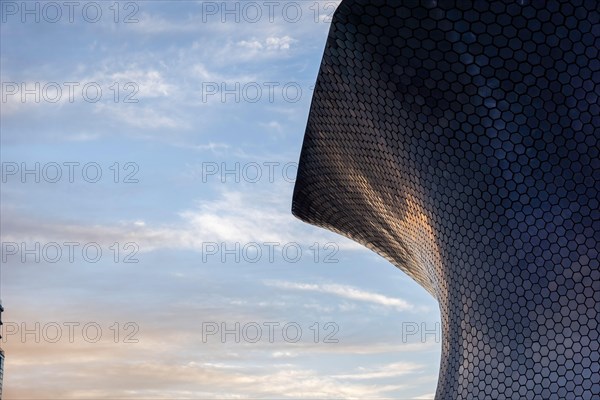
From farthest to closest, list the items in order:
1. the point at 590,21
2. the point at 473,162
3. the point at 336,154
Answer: the point at 336,154
the point at 473,162
the point at 590,21

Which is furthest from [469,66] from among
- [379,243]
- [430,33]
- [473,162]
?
[379,243]

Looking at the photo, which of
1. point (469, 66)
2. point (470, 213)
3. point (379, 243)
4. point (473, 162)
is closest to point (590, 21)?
point (469, 66)

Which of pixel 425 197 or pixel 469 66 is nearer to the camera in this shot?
pixel 469 66

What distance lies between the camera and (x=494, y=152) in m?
13.8

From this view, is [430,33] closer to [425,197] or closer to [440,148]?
[440,148]

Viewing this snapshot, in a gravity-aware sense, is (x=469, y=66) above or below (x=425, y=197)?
above

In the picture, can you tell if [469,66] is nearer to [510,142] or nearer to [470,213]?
[510,142]

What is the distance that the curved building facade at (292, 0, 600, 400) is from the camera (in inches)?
500

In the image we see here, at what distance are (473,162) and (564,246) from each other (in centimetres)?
203

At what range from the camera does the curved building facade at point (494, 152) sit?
1270cm

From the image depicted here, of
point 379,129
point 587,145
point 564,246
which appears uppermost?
point 379,129

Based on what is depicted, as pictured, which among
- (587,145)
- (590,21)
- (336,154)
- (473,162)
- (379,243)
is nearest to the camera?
(590,21)

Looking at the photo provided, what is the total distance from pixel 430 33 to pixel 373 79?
1.32 m

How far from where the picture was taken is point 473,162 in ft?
45.9
